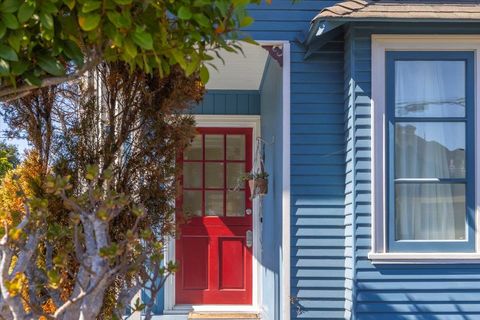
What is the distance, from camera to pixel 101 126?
388 centimetres

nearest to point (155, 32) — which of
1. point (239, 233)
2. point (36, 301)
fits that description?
point (36, 301)

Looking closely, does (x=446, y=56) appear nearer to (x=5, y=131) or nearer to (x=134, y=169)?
(x=134, y=169)

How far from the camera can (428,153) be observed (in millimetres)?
4355

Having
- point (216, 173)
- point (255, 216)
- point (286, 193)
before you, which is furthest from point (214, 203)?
point (286, 193)

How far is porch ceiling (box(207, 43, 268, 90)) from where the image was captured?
529cm

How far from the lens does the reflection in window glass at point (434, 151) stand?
4.35m

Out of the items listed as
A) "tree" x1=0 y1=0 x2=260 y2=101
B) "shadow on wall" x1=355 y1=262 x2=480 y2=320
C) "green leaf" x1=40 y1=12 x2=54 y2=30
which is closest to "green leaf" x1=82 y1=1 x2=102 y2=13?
"tree" x1=0 y1=0 x2=260 y2=101

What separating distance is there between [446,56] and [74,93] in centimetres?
260

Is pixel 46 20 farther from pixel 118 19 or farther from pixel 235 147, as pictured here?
pixel 235 147

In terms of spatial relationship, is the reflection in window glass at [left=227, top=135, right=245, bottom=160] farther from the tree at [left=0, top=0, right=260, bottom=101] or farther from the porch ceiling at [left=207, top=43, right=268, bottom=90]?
the tree at [left=0, top=0, right=260, bottom=101]

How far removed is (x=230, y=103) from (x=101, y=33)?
15.3 feet

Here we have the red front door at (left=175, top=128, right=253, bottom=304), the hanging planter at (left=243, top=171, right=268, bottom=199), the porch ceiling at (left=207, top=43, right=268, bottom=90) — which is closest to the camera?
the porch ceiling at (left=207, top=43, right=268, bottom=90)

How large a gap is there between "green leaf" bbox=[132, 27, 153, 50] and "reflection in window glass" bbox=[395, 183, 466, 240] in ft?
9.33

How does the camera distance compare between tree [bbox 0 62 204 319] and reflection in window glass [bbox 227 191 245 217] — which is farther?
reflection in window glass [bbox 227 191 245 217]
